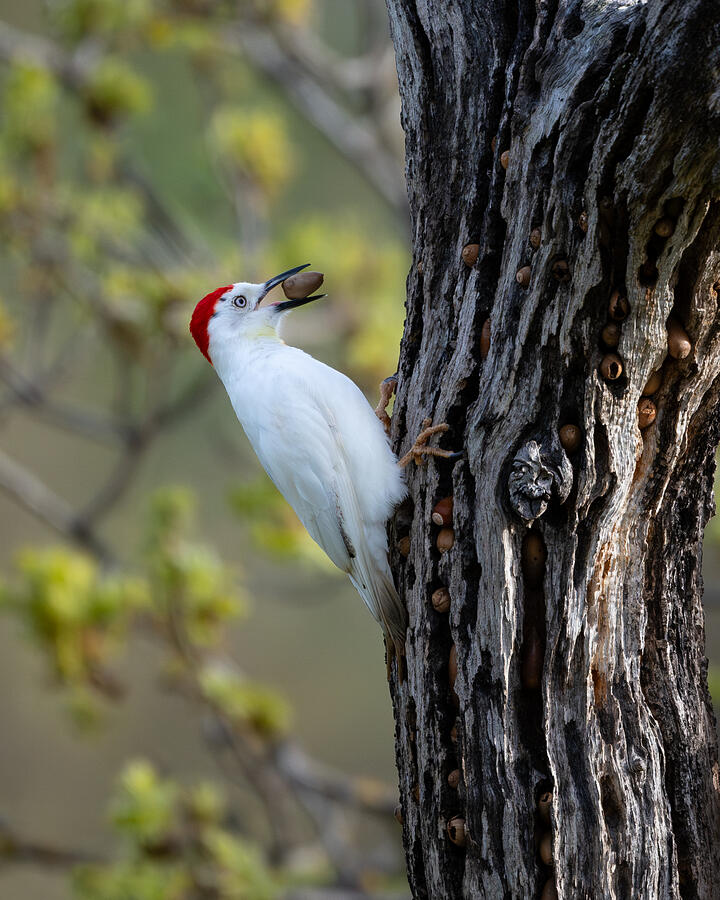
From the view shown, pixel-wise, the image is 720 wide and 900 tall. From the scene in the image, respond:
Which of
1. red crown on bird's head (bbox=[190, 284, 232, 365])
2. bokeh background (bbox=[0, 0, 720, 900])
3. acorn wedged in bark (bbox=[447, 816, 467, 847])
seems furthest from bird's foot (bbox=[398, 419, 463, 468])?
bokeh background (bbox=[0, 0, 720, 900])

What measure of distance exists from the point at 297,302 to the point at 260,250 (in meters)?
1.41

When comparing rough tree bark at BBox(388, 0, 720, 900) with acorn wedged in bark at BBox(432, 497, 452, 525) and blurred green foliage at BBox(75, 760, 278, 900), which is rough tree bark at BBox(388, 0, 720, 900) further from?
blurred green foliage at BBox(75, 760, 278, 900)

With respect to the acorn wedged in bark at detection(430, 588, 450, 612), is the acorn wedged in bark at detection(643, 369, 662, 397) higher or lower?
higher

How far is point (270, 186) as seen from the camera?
3.64 metres

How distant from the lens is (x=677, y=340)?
1.19 meters

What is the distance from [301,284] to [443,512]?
967mm

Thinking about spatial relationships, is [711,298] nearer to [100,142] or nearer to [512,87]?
[512,87]

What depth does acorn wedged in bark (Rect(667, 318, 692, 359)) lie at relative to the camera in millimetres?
1192

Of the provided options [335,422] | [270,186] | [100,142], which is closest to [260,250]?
[270,186]

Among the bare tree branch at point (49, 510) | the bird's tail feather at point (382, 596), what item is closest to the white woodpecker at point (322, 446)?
the bird's tail feather at point (382, 596)

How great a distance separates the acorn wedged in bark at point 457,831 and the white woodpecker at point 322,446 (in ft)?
0.95

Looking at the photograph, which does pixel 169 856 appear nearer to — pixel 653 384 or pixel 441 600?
pixel 441 600

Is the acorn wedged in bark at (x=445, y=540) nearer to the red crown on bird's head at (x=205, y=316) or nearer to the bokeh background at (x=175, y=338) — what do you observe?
the red crown on bird's head at (x=205, y=316)

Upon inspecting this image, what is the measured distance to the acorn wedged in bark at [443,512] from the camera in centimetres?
132
